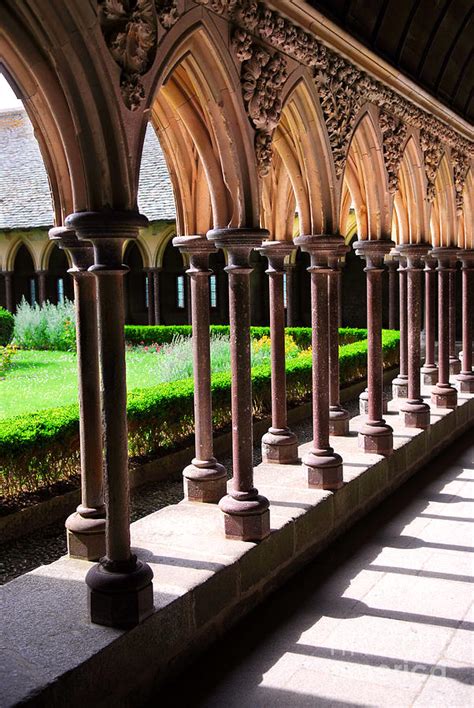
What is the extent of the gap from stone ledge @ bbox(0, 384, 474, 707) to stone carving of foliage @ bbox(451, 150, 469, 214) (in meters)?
4.47

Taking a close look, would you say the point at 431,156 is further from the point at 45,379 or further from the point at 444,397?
the point at 45,379

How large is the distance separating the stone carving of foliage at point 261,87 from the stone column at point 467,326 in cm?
570

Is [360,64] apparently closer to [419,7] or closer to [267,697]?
[419,7]

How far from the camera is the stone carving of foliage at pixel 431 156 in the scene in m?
7.89

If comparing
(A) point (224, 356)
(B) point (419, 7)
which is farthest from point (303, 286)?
(B) point (419, 7)

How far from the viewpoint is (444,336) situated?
951cm

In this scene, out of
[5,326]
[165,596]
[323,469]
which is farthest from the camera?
[5,326]

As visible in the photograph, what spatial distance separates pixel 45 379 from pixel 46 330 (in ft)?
21.3

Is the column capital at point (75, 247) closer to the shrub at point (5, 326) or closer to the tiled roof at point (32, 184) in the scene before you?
→ the shrub at point (5, 326)

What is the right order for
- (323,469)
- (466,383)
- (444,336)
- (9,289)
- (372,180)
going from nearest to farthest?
(323,469) → (372,180) → (444,336) → (466,383) → (9,289)

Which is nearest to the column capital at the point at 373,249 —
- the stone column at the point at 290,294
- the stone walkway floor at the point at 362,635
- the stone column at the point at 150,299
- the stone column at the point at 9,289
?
the stone walkway floor at the point at 362,635

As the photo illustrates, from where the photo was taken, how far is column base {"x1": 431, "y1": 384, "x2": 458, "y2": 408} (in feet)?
29.3

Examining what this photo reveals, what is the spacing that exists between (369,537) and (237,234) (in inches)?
98.1

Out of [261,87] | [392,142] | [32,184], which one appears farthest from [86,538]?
[32,184]
